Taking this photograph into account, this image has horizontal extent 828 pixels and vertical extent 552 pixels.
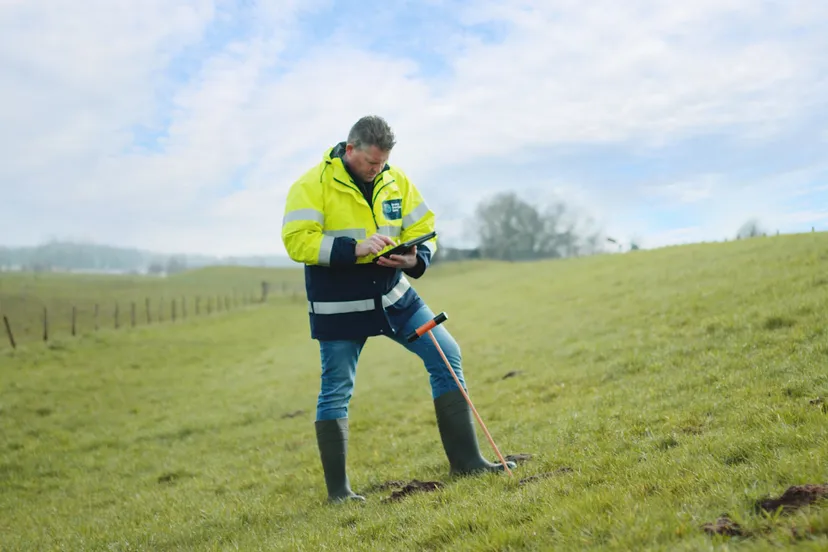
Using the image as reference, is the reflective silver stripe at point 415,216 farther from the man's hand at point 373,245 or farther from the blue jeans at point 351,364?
the blue jeans at point 351,364

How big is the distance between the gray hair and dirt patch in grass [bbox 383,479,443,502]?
3138mm

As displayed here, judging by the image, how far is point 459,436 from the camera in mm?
6410

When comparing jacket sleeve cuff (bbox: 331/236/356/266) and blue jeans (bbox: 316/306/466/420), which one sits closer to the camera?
jacket sleeve cuff (bbox: 331/236/356/266)

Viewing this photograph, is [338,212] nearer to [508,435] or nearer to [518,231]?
[508,435]

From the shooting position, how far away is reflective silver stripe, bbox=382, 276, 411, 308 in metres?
6.48

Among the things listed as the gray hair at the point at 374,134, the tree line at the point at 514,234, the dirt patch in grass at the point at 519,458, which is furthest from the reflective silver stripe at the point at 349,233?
the tree line at the point at 514,234

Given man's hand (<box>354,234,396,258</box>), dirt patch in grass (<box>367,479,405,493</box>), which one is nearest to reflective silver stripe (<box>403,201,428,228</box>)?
man's hand (<box>354,234,396,258</box>)

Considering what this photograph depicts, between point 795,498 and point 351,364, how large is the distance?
4010 mm

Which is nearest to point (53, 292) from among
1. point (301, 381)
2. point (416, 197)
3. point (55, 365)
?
point (55, 365)

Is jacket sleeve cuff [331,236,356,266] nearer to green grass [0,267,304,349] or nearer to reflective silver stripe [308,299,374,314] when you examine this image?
reflective silver stripe [308,299,374,314]

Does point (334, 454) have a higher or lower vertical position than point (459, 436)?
lower

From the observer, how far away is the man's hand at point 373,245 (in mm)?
5965

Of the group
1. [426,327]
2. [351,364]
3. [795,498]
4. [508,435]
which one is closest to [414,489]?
[351,364]

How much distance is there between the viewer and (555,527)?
4.14 metres
